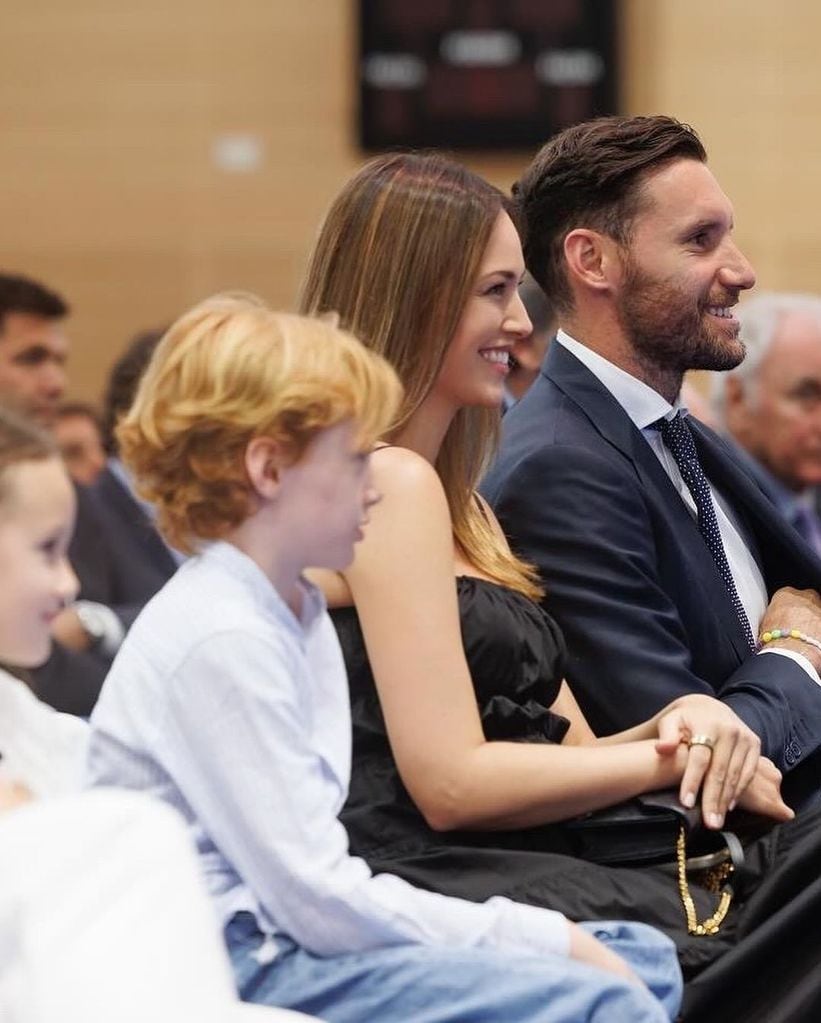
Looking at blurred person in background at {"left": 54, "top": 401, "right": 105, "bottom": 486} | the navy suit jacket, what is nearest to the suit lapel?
the navy suit jacket

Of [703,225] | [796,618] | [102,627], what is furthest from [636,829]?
[102,627]

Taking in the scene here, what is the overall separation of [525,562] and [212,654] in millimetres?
772

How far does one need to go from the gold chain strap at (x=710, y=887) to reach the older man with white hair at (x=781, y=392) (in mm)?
2596

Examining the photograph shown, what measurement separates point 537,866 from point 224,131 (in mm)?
6351

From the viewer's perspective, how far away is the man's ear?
9.17 ft

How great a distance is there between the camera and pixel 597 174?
9.14ft

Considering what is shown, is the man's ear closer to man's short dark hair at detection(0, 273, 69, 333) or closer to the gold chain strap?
the gold chain strap

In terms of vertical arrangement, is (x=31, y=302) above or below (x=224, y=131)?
above

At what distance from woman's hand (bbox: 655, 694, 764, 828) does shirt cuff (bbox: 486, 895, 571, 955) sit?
1.20ft

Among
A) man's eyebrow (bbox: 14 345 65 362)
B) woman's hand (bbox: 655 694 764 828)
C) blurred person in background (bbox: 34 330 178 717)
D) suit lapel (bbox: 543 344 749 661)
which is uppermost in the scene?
suit lapel (bbox: 543 344 749 661)

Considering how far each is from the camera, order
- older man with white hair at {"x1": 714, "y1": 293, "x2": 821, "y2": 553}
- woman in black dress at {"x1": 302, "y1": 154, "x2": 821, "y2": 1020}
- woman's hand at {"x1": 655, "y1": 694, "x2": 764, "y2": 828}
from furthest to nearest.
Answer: older man with white hair at {"x1": 714, "y1": 293, "x2": 821, "y2": 553}, woman's hand at {"x1": 655, "y1": 694, "x2": 764, "y2": 828}, woman in black dress at {"x1": 302, "y1": 154, "x2": 821, "y2": 1020}

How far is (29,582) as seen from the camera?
1816mm

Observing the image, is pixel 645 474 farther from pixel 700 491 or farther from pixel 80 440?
pixel 80 440

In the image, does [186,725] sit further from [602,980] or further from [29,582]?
[602,980]
